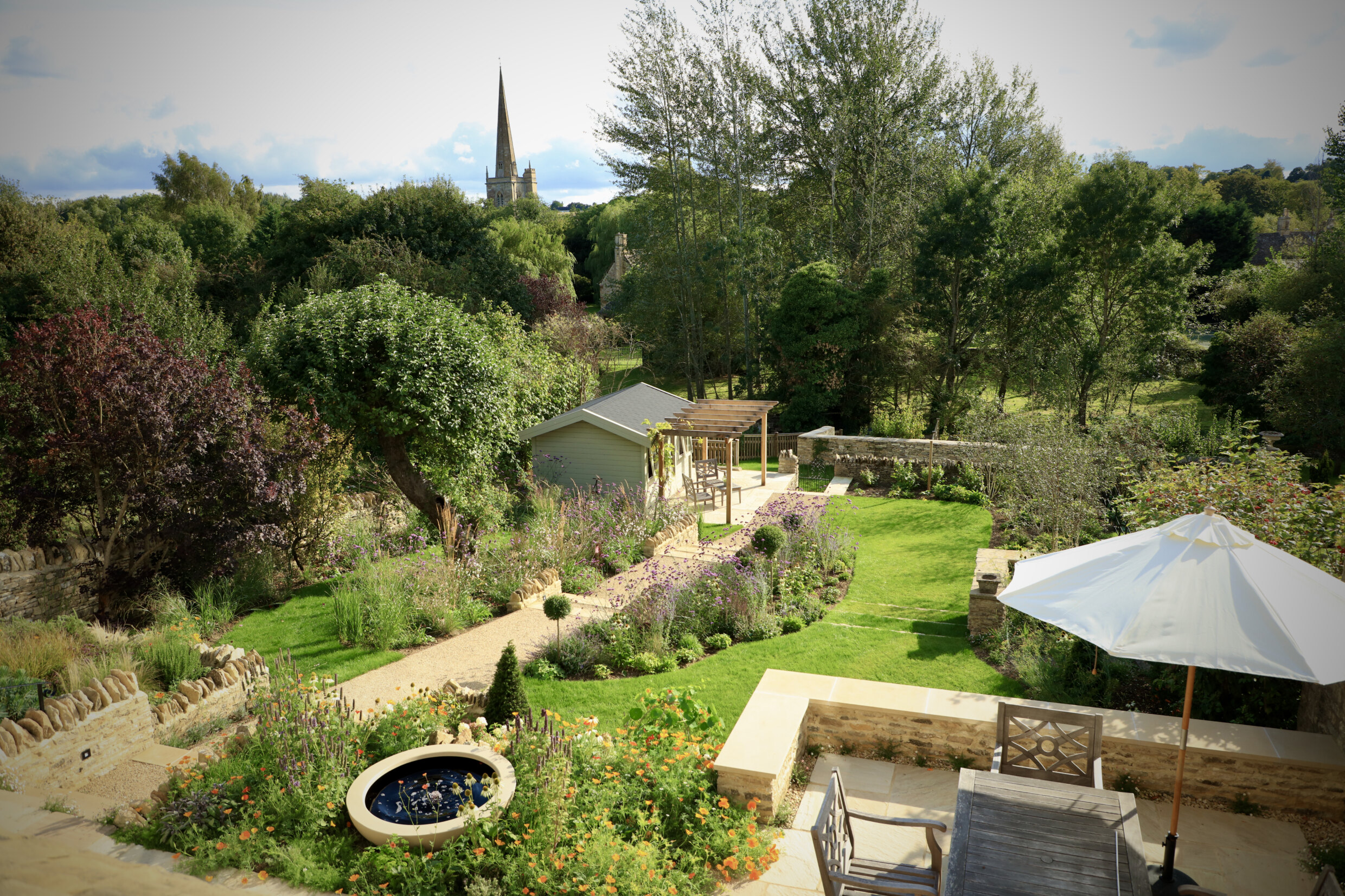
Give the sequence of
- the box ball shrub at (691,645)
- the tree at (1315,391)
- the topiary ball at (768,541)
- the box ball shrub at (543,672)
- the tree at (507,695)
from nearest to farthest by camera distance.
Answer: the tree at (507,695)
the box ball shrub at (543,672)
the box ball shrub at (691,645)
the topiary ball at (768,541)
the tree at (1315,391)

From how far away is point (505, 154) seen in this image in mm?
73438

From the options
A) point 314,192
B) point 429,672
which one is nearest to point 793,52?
point 314,192

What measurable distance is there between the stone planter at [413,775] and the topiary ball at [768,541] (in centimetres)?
620

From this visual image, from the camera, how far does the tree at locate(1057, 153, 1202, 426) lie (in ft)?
63.8

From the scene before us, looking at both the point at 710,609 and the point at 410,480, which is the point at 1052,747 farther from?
the point at 410,480

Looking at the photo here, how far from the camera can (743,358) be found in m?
28.2

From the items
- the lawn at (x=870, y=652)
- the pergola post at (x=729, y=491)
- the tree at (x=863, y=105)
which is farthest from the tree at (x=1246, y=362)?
the pergola post at (x=729, y=491)

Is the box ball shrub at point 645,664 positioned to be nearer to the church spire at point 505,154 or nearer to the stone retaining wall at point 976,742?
the stone retaining wall at point 976,742

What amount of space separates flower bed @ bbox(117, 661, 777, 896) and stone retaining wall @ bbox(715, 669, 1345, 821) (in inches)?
14.9

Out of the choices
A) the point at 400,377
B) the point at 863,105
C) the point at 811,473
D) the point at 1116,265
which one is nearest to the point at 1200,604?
the point at 400,377

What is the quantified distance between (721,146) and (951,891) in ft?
81.9

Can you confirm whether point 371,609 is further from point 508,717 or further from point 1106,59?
point 1106,59

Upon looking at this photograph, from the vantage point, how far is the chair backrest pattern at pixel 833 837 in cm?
393

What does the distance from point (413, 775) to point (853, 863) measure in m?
3.17
